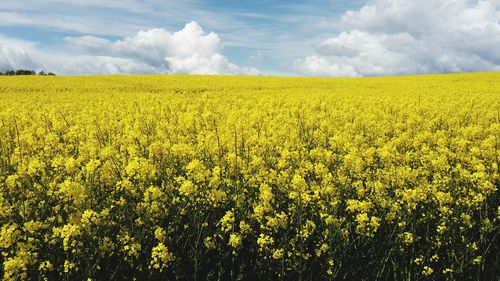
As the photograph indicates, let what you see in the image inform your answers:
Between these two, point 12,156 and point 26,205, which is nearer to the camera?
point 26,205

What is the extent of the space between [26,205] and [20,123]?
7209mm

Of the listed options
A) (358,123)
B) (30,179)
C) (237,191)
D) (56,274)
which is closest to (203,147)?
(237,191)

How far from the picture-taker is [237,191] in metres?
5.45

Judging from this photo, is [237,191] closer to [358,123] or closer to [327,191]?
[327,191]

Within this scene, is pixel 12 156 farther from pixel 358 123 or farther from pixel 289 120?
pixel 358 123

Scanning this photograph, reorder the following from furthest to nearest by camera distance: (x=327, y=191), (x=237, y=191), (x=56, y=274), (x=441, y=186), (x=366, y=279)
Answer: (x=441, y=186)
(x=237, y=191)
(x=327, y=191)
(x=366, y=279)
(x=56, y=274)

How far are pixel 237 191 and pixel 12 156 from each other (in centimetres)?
411

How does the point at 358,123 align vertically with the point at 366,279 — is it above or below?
above

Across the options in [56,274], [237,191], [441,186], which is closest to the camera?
[56,274]

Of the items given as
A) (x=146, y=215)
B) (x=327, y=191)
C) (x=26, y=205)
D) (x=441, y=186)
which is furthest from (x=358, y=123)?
(x=26, y=205)

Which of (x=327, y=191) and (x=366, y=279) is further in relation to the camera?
(x=327, y=191)

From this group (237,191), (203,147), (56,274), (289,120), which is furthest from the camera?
(289,120)

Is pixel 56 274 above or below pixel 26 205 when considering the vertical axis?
below

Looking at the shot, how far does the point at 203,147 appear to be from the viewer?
7.30m
